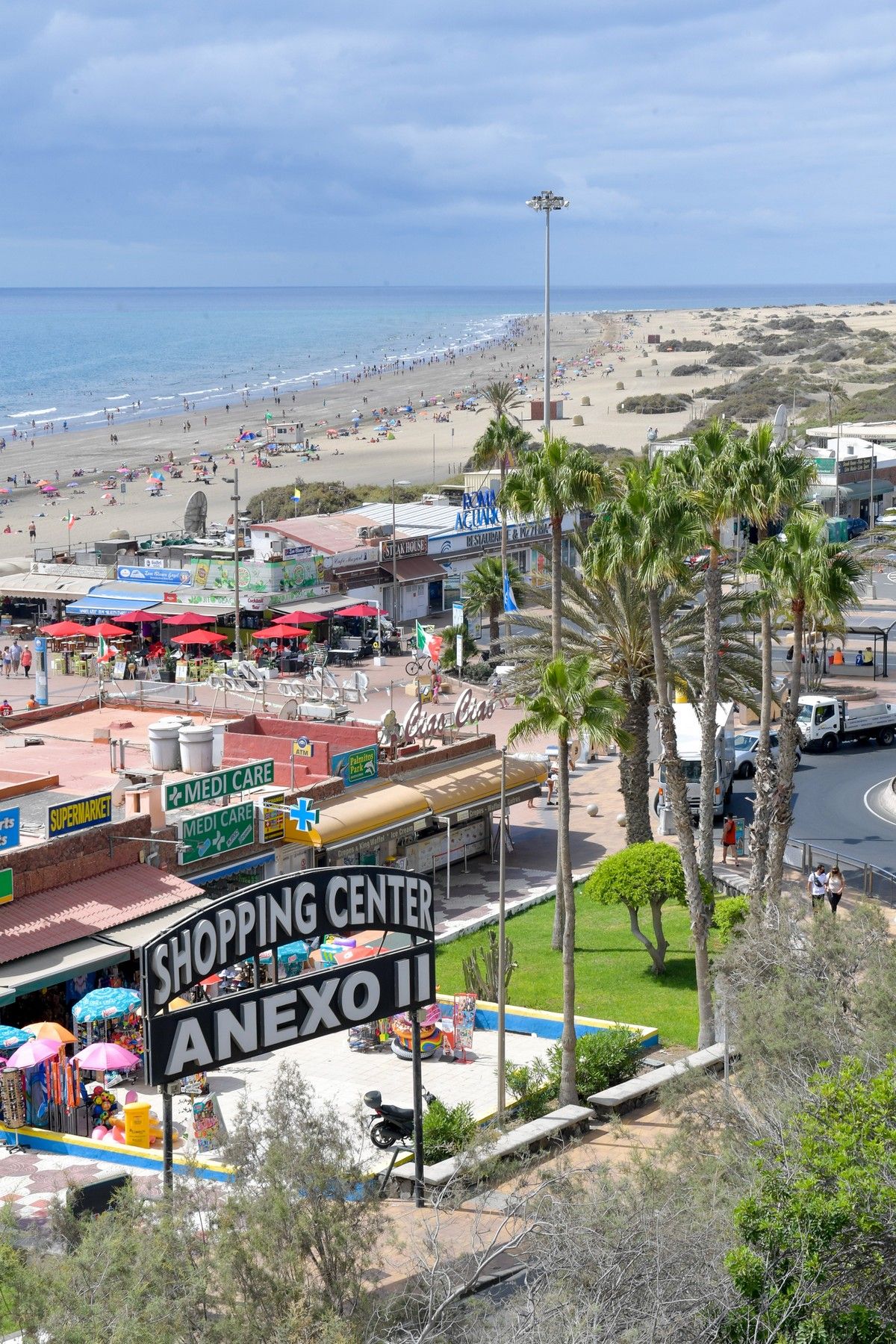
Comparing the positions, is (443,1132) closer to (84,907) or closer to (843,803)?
(84,907)

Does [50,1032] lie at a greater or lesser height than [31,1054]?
lesser

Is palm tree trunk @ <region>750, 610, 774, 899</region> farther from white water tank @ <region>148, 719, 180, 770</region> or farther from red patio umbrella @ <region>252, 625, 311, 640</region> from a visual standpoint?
red patio umbrella @ <region>252, 625, 311, 640</region>

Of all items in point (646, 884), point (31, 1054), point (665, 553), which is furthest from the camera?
point (646, 884)

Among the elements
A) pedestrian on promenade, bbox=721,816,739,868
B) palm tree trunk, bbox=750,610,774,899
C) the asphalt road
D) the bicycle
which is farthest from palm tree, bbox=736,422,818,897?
the bicycle

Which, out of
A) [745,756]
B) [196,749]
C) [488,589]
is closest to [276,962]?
[196,749]

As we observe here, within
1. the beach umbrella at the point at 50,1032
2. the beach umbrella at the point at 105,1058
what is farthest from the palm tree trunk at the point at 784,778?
the beach umbrella at the point at 50,1032

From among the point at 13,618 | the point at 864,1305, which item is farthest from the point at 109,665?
the point at 864,1305

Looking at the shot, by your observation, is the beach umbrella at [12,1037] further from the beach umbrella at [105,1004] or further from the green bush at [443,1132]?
the green bush at [443,1132]
